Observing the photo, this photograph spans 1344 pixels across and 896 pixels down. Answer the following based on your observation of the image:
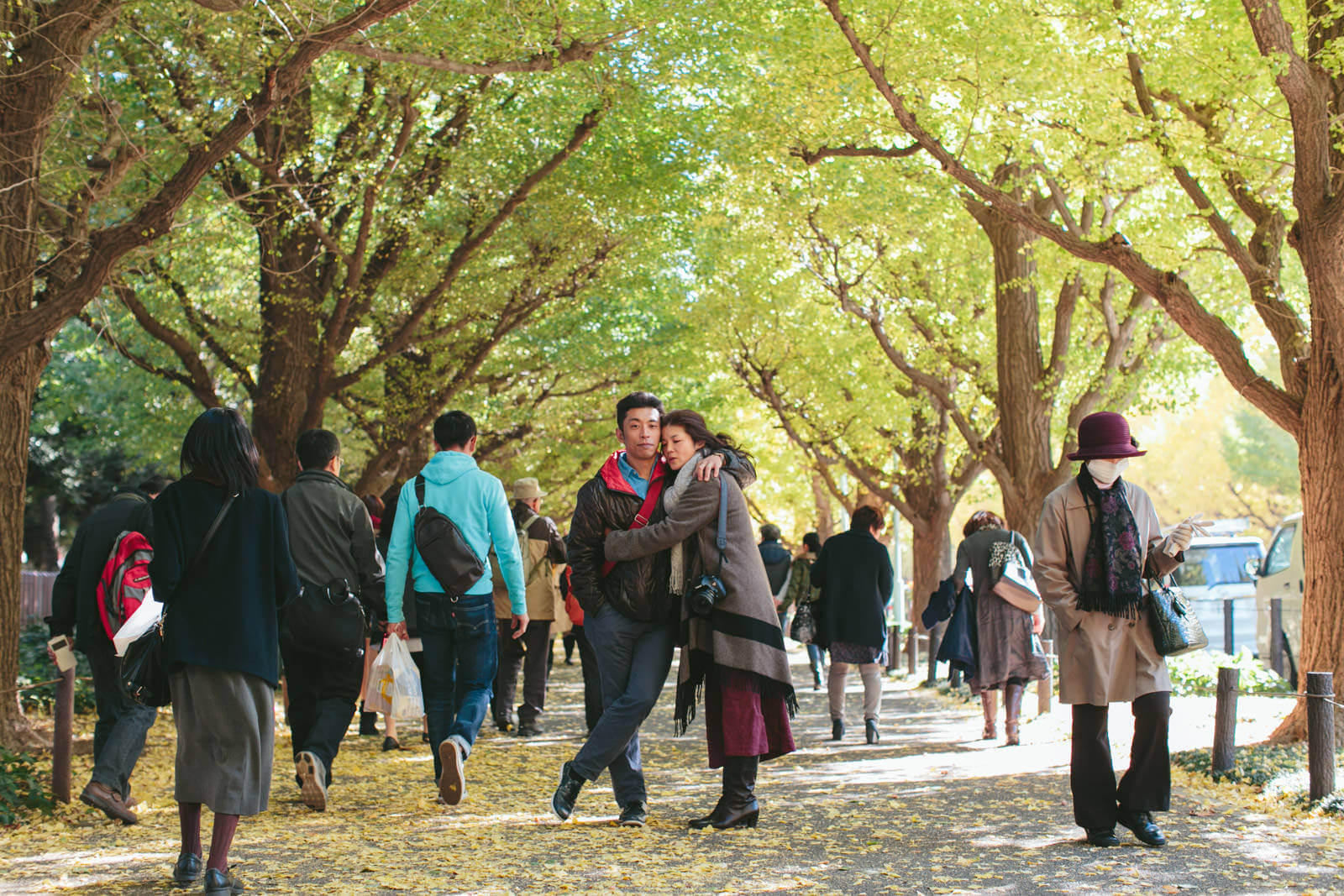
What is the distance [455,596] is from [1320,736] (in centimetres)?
457

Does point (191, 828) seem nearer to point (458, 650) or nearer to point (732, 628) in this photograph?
point (458, 650)

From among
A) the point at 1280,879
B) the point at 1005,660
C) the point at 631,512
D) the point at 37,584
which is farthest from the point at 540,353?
the point at 1280,879

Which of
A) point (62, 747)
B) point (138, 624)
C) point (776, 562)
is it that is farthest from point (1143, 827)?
point (776, 562)

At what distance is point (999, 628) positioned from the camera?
9.86 m

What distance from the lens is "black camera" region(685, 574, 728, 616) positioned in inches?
235

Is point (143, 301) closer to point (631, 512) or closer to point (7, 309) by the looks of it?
point (7, 309)

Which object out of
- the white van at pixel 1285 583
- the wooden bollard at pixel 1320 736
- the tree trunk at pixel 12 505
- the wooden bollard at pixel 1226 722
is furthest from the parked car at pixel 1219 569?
the tree trunk at pixel 12 505

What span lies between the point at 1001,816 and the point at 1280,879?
165 cm

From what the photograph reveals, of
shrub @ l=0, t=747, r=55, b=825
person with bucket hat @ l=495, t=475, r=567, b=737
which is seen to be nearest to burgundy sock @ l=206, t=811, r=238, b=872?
shrub @ l=0, t=747, r=55, b=825

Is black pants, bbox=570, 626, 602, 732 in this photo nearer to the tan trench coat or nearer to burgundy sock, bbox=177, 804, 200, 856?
the tan trench coat

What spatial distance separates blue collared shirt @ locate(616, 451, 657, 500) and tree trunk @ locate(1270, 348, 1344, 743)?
4.85 m

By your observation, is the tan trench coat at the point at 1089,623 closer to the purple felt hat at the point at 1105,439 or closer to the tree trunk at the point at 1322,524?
the purple felt hat at the point at 1105,439

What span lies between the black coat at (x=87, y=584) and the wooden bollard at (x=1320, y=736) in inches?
241

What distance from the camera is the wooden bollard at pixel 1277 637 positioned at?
45.2 feet
